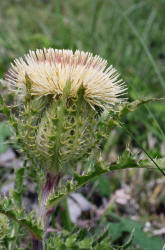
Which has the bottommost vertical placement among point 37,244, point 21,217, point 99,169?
point 37,244

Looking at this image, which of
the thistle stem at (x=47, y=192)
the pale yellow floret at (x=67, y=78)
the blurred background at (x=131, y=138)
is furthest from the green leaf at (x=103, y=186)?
the pale yellow floret at (x=67, y=78)

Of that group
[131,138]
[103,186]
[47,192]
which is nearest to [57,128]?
[47,192]

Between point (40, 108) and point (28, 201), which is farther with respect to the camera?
point (28, 201)

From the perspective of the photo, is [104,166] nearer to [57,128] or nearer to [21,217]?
[57,128]

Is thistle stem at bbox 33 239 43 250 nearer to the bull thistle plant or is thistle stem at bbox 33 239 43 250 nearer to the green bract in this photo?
the bull thistle plant

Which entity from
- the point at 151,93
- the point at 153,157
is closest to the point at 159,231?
the point at 153,157

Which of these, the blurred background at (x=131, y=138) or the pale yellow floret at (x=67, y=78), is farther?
the blurred background at (x=131, y=138)

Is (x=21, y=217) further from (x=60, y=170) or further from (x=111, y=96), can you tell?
(x=111, y=96)

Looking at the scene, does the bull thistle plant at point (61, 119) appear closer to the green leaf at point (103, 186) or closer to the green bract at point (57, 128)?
the green bract at point (57, 128)
